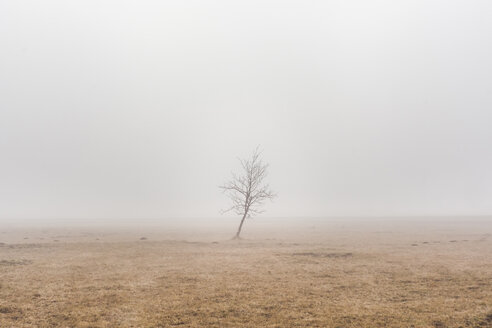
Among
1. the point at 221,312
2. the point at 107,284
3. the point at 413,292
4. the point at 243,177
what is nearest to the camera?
the point at 221,312

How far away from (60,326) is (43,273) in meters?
11.1

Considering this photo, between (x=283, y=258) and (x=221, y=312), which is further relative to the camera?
(x=283, y=258)

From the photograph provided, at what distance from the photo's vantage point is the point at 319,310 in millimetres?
13609

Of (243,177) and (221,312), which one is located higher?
(243,177)

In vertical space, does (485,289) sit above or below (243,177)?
below

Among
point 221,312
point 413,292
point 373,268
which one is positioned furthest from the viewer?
point 373,268

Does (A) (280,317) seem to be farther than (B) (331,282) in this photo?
No

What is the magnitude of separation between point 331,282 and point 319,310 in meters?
5.61

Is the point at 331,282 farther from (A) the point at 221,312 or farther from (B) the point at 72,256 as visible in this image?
(B) the point at 72,256

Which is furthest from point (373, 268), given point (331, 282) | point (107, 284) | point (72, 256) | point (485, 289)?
point (72, 256)

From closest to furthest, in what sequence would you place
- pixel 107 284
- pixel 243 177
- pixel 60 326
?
pixel 60 326, pixel 107 284, pixel 243 177

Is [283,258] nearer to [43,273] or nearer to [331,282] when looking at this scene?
[331,282]

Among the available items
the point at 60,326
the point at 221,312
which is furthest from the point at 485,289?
the point at 60,326

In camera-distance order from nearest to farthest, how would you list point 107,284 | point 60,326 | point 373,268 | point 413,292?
1. point 60,326
2. point 413,292
3. point 107,284
4. point 373,268
